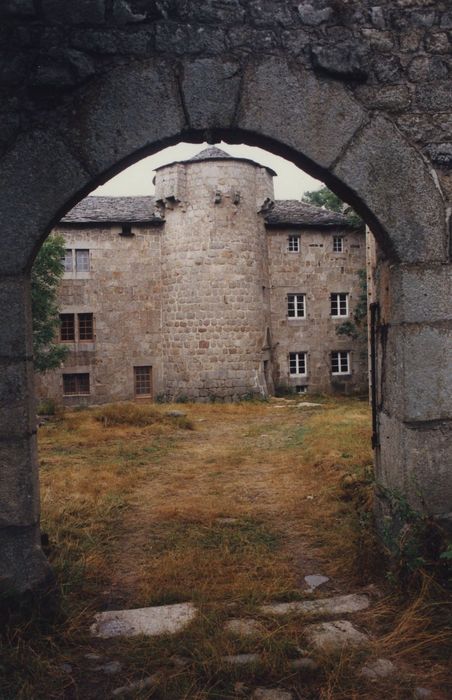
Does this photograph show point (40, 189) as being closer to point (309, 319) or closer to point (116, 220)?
point (116, 220)

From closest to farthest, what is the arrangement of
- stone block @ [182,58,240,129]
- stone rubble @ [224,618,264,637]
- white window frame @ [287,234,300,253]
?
stone rubble @ [224,618,264,637], stone block @ [182,58,240,129], white window frame @ [287,234,300,253]

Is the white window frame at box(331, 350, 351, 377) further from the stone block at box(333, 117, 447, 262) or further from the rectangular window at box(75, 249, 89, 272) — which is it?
the stone block at box(333, 117, 447, 262)

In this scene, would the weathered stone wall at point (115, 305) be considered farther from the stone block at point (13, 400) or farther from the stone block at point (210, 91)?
the stone block at point (210, 91)

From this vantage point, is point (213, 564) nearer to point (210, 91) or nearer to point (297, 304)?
point (210, 91)

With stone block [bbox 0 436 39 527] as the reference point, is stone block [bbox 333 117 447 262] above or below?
above

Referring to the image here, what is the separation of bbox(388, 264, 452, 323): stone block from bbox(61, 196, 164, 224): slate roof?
17.0 metres

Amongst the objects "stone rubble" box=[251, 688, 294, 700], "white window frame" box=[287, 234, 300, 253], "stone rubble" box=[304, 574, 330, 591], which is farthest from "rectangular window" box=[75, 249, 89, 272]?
"stone rubble" box=[251, 688, 294, 700]

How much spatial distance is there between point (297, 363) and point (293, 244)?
15.6ft

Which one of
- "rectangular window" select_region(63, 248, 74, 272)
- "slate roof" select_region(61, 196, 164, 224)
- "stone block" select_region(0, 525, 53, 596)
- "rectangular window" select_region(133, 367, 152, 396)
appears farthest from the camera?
"rectangular window" select_region(133, 367, 152, 396)

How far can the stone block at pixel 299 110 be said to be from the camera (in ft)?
11.3

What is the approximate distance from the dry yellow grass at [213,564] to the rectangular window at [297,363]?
39.5ft

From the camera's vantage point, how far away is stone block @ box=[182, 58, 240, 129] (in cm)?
340

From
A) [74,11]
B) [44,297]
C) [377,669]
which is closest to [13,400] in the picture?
[74,11]

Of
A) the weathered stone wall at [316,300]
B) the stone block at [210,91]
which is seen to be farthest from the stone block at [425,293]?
the weathered stone wall at [316,300]
